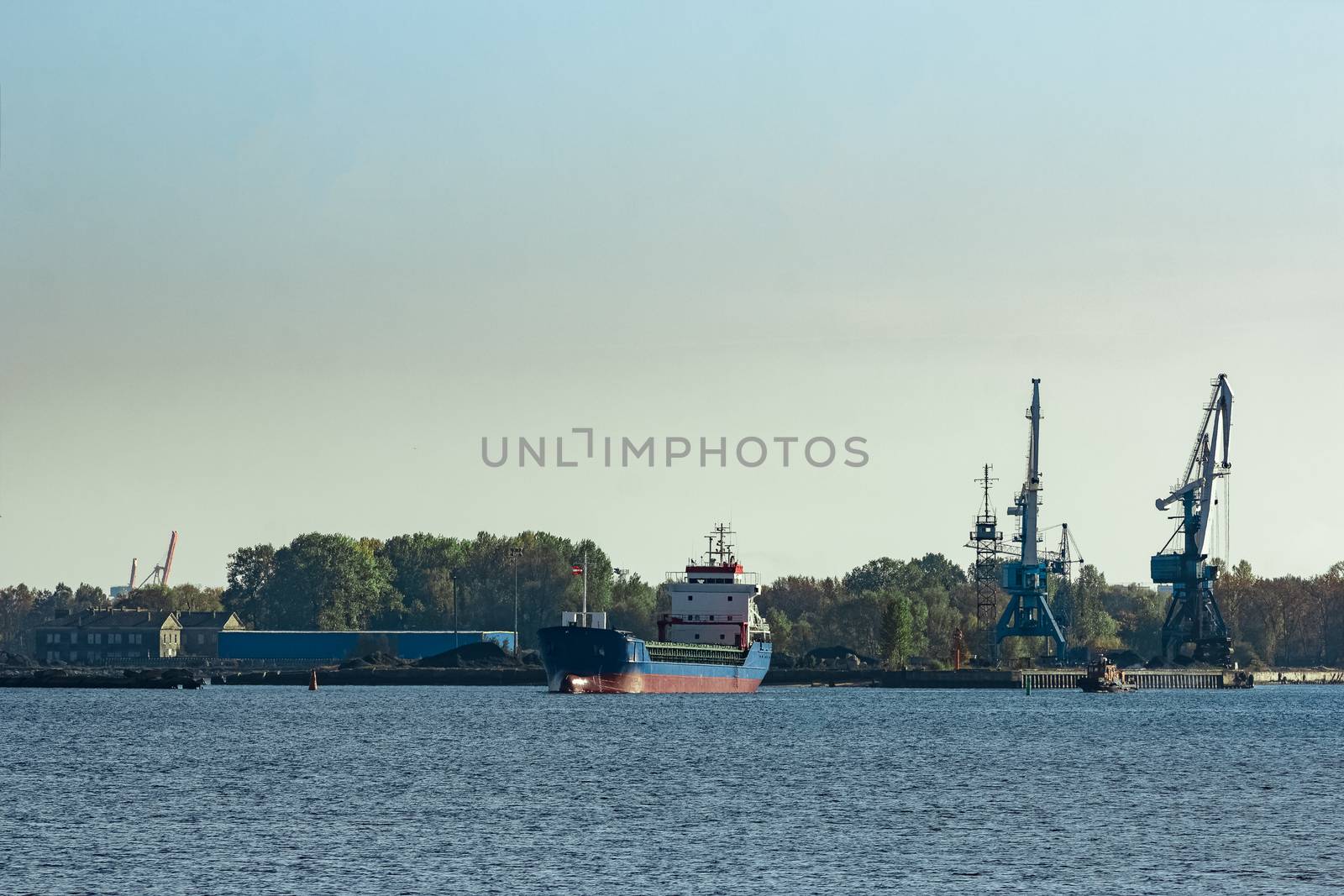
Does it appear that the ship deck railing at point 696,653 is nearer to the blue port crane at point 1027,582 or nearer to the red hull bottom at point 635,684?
the red hull bottom at point 635,684

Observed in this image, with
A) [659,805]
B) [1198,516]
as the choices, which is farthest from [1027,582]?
[659,805]

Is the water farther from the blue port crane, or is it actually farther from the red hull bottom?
the blue port crane

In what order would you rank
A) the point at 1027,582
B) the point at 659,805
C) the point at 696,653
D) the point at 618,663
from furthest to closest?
the point at 1027,582 → the point at 696,653 → the point at 618,663 → the point at 659,805

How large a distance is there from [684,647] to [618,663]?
7613 millimetres

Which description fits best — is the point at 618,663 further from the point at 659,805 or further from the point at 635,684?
the point at 659,805

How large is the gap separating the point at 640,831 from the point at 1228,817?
66.0 ft

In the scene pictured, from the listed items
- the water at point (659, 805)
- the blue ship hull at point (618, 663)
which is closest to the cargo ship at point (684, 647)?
the blue ship hull at point (618, 663)

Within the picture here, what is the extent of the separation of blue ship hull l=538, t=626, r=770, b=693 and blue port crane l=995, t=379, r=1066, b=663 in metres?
44.6

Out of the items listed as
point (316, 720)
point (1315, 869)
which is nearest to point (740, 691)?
point (316, 720)

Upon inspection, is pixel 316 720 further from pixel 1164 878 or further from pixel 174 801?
pixel 1164 878

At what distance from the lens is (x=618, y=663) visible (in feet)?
481

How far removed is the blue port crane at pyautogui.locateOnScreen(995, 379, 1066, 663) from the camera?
18900cm

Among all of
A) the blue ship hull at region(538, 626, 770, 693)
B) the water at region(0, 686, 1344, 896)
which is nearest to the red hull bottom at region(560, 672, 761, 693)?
the blue ship hull at region(538, 626, 770, 693)

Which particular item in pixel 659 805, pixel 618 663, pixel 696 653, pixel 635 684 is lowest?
pixel 659 805
